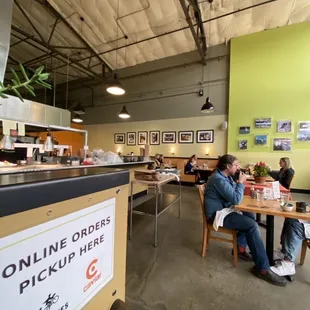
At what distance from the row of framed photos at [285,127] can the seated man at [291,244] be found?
209 inches

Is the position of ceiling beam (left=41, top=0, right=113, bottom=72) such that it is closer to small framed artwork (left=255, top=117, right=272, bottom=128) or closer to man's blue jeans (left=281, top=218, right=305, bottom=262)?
small framed artwork (left=255, top=117, right=272, bottom=128)

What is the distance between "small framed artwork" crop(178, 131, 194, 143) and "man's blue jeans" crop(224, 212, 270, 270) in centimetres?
600

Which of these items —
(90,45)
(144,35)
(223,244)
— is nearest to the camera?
(223,244)

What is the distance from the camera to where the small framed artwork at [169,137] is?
8.22m

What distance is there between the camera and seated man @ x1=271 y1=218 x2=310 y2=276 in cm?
191

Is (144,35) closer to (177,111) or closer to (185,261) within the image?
(177,111)

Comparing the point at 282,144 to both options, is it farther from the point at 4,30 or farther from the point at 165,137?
the point at 4,30

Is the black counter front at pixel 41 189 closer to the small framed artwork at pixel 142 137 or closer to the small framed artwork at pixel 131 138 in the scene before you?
the small framed artwork at pixel 142 137

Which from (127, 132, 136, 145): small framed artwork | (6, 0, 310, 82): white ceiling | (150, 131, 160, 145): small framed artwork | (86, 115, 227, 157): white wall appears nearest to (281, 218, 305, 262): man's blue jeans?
(86, 115, 227, 157): white wall

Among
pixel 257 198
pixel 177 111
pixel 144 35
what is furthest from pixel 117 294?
pixel 177 111

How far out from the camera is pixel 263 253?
191 centimetres

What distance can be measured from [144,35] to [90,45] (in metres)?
2.10

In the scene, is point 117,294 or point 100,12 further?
point 100,12

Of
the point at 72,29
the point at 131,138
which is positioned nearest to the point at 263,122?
the point at 131,138
